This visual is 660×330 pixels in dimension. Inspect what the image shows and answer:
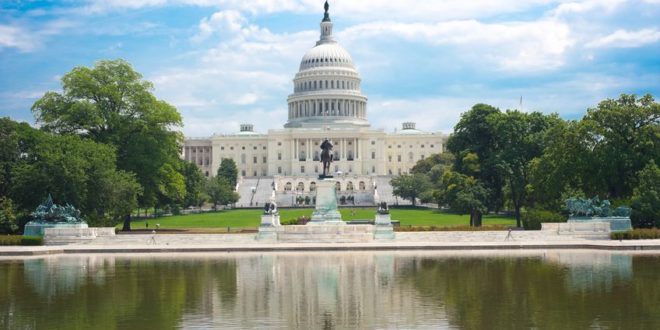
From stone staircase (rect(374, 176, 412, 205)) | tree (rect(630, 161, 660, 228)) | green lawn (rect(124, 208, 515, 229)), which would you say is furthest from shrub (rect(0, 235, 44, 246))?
stone staircase (rect(374, 176, 412, 205))

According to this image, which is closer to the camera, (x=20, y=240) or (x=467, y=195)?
(x=20, y=240)

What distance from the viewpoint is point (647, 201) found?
40375mm

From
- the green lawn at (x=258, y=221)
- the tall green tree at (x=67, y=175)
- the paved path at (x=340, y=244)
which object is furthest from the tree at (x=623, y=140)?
the tall green tree at (x=67, y=175)

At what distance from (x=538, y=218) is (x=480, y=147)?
1331 cm

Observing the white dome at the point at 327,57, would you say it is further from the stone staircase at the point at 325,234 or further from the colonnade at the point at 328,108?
the stone staircase at the point at 325,234

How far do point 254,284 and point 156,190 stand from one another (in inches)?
1276

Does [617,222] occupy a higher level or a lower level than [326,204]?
lower

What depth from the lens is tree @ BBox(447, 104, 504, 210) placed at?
54688mm

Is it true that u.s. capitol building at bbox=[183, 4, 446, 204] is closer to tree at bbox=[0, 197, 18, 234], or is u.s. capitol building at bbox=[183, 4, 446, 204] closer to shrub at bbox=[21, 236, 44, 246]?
tree at bbox=[0, 197, 18, 234]

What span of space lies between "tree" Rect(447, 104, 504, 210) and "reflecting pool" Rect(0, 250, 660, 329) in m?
25.2

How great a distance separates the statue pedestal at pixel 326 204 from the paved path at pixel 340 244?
305 centimetres

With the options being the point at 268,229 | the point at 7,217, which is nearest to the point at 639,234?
the point at 268,229

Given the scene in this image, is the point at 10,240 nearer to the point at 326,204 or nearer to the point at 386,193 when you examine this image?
the point at 326,204

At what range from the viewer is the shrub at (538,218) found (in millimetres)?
44125
